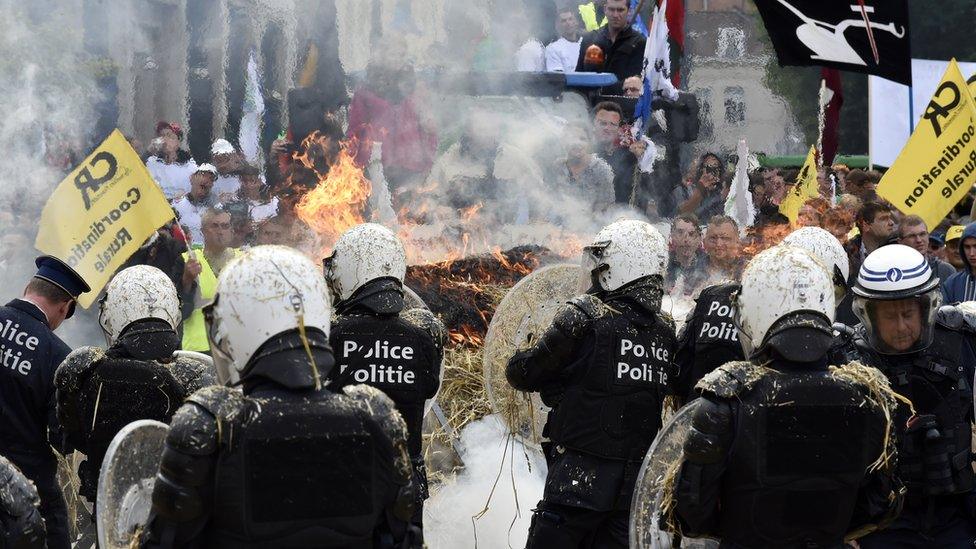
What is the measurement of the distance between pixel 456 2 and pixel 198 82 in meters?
2.94

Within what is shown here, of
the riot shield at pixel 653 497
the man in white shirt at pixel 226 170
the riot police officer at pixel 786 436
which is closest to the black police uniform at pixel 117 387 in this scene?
the riot shield at pixel 653 497

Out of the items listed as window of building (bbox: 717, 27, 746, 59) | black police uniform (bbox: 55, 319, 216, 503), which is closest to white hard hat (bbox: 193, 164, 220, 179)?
black police uniform (bbox: 55, 319, 216, 503)

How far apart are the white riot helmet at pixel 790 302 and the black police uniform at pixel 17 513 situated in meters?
2.57

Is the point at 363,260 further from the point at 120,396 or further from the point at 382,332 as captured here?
the point at 120,396

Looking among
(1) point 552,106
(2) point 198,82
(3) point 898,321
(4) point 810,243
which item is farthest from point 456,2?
(3) point 898,321

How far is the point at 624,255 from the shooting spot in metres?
6.77

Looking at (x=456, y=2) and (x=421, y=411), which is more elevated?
(x=456, y=2)

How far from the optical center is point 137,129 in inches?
543

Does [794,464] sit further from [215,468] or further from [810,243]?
[810,243]

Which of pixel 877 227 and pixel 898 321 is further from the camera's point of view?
pixel 877 227

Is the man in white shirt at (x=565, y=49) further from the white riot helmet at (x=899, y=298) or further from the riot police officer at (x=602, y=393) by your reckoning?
the white riot helmet at (x=899, y=298)

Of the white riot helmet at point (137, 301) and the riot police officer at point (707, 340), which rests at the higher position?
the white riot helmet at point (137, 301)

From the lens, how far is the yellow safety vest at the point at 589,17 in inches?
612

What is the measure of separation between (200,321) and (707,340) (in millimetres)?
4109
